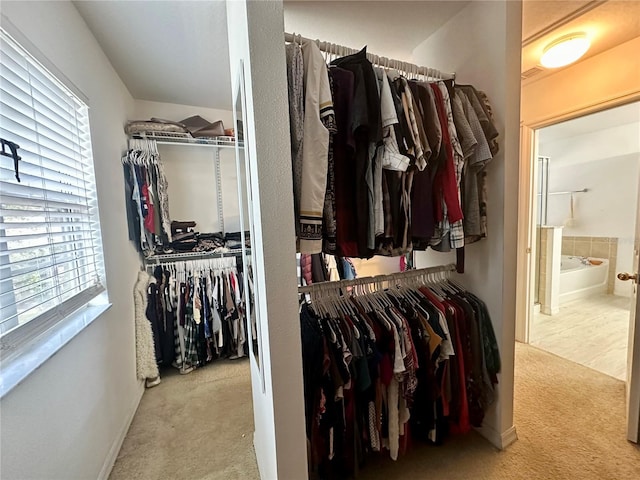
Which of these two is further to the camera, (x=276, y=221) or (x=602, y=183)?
(x=602, y=183)

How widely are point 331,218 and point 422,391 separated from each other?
1.02 metres

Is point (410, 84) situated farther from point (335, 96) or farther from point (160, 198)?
point (160, 198)

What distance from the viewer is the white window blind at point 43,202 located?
104 centimetres

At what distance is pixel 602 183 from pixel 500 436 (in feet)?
15.2

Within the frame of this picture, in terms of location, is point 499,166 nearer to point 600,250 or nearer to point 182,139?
point 182,139

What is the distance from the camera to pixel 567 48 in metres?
1.93

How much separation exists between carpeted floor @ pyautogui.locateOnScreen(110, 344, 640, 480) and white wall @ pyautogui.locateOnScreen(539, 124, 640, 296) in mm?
3132

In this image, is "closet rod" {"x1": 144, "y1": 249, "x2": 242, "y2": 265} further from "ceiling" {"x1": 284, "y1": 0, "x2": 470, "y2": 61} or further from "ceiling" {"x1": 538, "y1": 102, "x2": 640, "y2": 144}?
"ceiling" {"x1": 538, "y1": 102, "x2": 640, "y2": 144}

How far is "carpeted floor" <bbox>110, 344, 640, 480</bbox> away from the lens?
1427 mm

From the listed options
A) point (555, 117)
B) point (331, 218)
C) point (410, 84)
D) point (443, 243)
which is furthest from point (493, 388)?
point (555, 117)

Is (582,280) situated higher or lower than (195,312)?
lower

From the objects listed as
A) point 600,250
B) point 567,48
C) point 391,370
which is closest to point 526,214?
point 567,48

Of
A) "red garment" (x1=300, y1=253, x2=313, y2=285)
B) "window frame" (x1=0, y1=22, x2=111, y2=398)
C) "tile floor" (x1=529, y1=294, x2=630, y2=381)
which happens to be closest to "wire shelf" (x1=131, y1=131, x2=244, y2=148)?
"window frame" (x1=0, y1=22, x2=111, y2=398)

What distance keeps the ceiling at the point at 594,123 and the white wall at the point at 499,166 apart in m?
2.16
